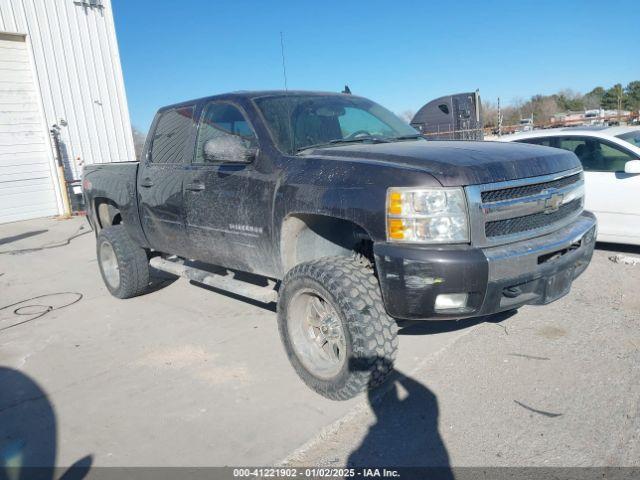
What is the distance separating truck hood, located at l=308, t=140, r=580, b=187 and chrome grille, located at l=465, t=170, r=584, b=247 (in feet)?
0.19

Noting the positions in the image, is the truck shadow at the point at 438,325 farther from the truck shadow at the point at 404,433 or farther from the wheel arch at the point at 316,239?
the wheel arch at the point at 316,239

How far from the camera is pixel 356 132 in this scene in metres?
3.99

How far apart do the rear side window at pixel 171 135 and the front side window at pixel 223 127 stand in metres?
0.23

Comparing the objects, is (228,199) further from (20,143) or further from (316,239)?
(20,143)

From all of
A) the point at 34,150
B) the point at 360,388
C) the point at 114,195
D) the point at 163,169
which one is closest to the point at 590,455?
the point at 360,388

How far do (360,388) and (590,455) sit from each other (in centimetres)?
124

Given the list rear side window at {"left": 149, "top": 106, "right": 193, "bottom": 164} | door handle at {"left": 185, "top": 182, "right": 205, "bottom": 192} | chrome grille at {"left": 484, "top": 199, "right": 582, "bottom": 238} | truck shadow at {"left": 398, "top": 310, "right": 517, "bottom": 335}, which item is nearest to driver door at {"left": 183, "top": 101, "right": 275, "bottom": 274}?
door handle at {"left": 185, "top": 182, "right": 205, "bottom": 192}

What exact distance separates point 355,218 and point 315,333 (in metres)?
0.97

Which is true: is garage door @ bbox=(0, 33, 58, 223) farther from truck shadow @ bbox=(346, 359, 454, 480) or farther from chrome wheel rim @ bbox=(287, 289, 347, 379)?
truck shadow @ bbox=(346, 359, 454, 480)

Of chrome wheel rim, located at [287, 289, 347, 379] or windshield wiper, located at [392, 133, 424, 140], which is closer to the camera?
chrome wheel rim, located at [287, 289, 347, 379]

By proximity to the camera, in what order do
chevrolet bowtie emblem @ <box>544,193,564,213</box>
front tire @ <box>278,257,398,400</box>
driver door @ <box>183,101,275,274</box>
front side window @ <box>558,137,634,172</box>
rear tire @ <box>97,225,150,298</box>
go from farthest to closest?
front side window @ <box>558,137,634,172</box>
rear tire @ <box>97,225,150,298</box>
driver door @ <box>183,101,275,274</box>
chevrolet bowtie emblem @ <box>544,193,564,213</box>
front tire @ <box>278,257,398,400</box>

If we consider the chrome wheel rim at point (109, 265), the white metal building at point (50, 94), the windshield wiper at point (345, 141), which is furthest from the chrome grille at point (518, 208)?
the white metal building at point (50, 94)

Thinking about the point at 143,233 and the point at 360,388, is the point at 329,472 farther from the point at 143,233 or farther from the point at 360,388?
the point at 143,233

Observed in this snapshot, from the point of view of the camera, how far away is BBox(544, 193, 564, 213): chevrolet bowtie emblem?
311cm
